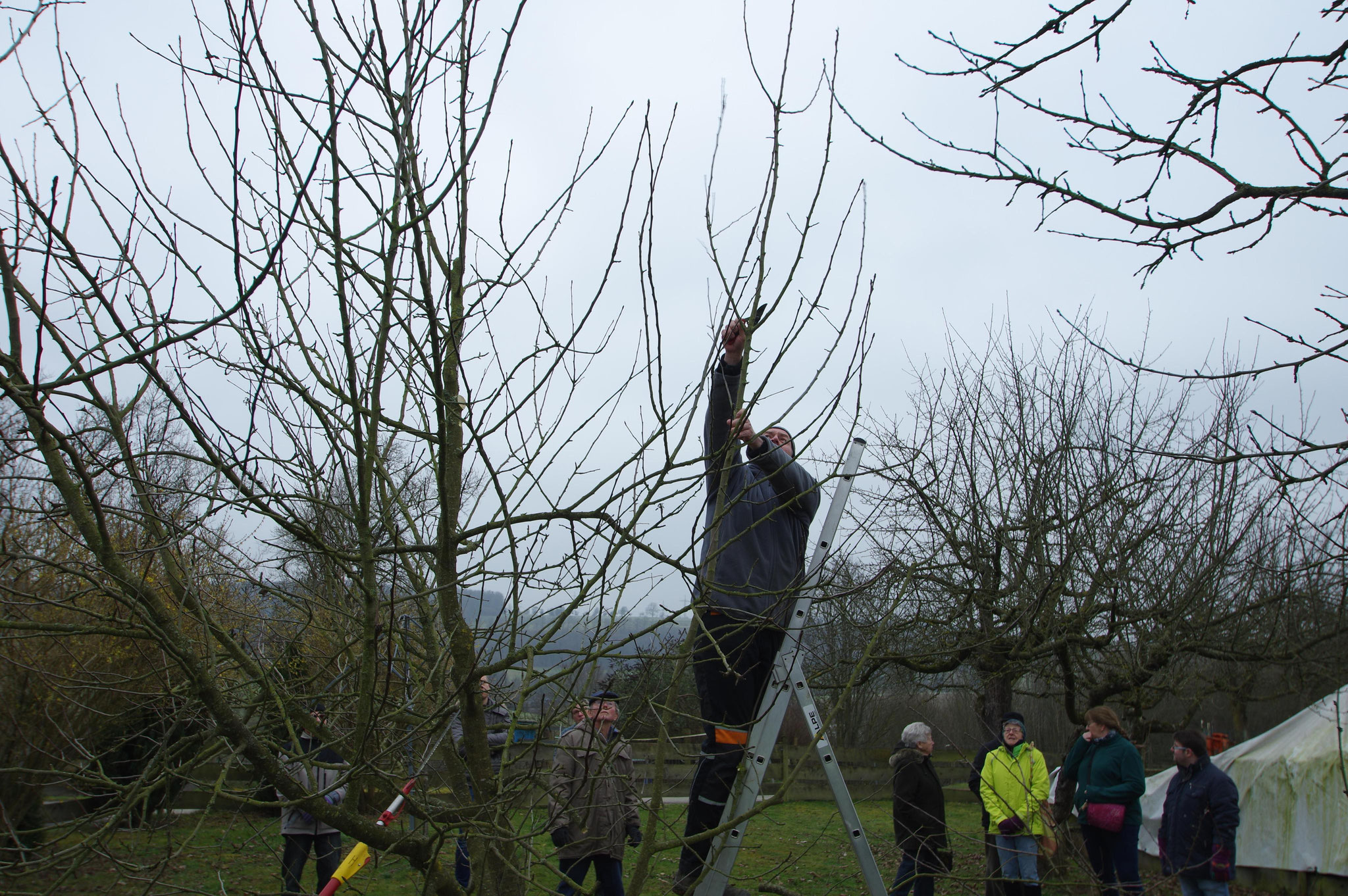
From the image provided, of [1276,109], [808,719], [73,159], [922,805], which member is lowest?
[922,805]

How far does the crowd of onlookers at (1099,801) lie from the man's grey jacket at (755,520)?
13.4ft

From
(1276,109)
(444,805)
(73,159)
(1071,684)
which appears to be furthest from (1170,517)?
(73,159)

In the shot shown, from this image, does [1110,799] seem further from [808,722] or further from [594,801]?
[808,722]

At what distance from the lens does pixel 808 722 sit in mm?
2793

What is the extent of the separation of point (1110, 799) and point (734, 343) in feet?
19.5

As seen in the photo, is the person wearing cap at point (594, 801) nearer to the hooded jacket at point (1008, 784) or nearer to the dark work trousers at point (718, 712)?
the dark work trousers at point (718, 712)

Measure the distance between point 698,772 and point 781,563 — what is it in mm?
700

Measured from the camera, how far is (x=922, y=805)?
7.02 metres

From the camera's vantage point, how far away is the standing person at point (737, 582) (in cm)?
246

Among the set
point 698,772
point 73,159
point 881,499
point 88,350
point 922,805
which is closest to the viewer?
point 88,350

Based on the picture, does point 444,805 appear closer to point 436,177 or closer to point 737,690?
point 737,690

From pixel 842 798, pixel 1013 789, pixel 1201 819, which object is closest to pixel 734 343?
pixel 842 798

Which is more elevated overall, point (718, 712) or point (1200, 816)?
point (718, 712)

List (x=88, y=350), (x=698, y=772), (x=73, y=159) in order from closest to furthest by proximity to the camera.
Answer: (x=88, y=350) → (x=73, y=159) → (x=698, y=772)
